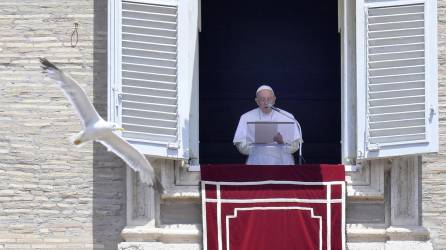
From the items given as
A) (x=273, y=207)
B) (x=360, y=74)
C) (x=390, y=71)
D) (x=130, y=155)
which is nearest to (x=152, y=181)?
(x=130, y=155)

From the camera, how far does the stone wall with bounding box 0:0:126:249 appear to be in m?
14.5

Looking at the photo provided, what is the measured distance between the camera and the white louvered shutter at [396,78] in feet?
46.2

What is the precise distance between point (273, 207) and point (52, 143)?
5.82 ft

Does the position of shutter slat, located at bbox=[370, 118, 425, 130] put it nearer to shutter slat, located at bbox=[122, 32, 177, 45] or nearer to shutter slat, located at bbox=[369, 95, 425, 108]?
shutter slat, located at bbox=[369, 95, 425, 108]

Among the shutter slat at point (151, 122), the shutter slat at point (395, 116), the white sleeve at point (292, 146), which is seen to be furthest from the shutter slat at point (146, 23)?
the shutter slat at point (395, 116)

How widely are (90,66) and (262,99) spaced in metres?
1.36

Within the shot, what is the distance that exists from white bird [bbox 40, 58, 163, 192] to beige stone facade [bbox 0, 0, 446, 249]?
0.37m

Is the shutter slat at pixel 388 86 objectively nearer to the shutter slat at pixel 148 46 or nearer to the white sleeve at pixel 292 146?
the white sleeve at pixel 292 146

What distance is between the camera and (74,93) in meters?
13.5

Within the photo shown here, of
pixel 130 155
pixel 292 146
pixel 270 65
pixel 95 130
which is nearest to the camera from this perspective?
pixel 95 130

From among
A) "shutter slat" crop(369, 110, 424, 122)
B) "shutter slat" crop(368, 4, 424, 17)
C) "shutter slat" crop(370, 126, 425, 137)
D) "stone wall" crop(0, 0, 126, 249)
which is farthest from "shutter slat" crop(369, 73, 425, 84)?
"stone wall" crop(0, 0, 126, 249)

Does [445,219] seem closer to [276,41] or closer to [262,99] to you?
[262,99]

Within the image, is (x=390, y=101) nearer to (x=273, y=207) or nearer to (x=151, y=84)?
(x=273, y=207)

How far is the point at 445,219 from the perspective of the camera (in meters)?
14.4
